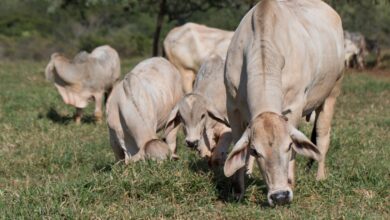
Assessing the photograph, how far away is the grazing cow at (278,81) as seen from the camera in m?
5.48

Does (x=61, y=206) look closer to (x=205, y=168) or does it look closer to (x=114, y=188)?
(x=114, y=188)

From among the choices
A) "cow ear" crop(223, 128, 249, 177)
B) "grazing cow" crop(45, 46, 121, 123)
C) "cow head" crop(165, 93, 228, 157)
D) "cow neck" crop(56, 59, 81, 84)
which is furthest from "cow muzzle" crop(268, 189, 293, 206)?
"cow neck" crop(56, 59, 81, 84)

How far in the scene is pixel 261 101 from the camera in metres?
5.75

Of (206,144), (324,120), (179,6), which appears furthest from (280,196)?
(179,6)

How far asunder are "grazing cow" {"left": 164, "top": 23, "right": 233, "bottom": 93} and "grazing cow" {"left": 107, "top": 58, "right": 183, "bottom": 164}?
6.11 meters

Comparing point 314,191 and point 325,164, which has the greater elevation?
point 314,191

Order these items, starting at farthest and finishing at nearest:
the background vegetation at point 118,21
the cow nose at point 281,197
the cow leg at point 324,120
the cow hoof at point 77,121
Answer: the background vegetation at point 118,21, the cow hoof at point 77,121, the cow leg at point 324,120, the cow nose at point 281,197

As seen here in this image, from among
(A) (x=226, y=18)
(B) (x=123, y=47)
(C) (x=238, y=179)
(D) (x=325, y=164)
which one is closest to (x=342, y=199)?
(C) (x=238, y=179)

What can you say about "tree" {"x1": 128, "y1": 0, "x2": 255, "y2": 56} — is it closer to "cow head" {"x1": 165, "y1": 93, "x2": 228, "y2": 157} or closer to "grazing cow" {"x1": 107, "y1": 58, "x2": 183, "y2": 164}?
"grazing cow" {"x1": 107, "y1": 58, "x2": 183, "y2": 164}

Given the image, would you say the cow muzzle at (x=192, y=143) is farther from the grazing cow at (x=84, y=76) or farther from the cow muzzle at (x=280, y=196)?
the grazing cow at (x=84, y=76)

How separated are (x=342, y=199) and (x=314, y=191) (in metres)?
0.24

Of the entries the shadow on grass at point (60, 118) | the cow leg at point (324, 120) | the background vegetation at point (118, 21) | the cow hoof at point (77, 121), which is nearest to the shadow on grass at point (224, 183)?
the cow leg at point (324, 120)

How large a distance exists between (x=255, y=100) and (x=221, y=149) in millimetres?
1949

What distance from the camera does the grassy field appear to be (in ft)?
19.0
